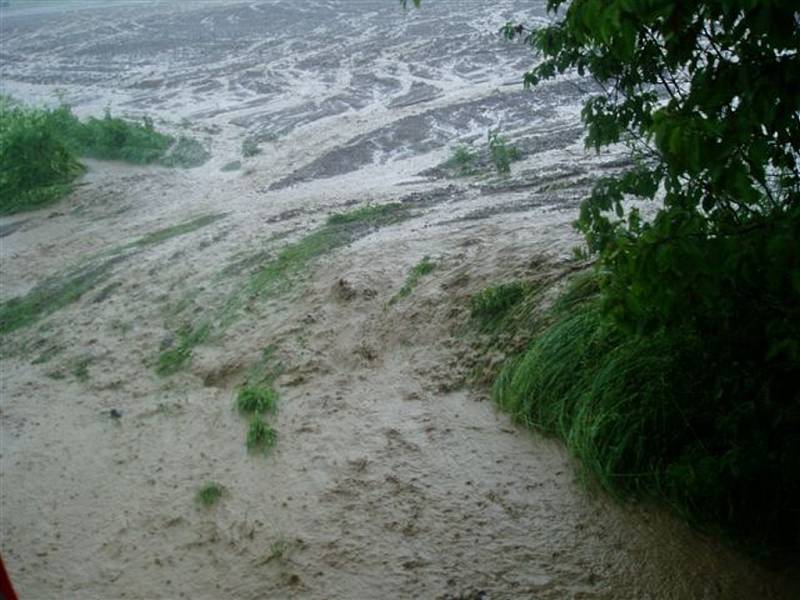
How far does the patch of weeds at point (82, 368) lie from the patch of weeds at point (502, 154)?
5406mm

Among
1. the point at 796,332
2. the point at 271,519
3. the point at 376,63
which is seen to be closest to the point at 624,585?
the point at 796,332

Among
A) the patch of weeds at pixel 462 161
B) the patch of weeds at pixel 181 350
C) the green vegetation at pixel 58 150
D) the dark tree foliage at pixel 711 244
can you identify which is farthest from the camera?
the green vegetation at pixel 58 150

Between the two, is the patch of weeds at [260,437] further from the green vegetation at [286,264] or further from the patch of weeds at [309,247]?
the patch of weeds at [309,247]

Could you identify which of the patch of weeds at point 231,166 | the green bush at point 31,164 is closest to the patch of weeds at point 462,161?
the patch of weeds at point 231,166

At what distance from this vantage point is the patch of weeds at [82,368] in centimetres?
667

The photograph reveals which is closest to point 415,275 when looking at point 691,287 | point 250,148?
point 691,287

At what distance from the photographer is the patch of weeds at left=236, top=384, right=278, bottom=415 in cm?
544

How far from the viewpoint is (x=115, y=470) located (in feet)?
17.4

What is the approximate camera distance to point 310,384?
5.66 metres

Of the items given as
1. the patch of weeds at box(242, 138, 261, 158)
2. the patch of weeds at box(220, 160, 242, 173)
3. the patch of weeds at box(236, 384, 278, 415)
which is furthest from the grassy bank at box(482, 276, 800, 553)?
the patch of weeds at box(242, 138, 261, 158)

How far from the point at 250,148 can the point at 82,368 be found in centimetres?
673

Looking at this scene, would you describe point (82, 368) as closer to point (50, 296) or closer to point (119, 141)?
point (50, 296)

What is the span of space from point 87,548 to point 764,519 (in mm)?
3977

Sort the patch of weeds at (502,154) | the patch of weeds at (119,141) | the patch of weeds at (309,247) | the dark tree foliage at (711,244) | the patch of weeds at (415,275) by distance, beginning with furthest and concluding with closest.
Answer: the patch of weeds at (119,141)
the patch of weeds at (502,154)
the patch of weeds at (309,247)
the patch of weeds at (415,275)
the dark tree foliage at (711,244)
